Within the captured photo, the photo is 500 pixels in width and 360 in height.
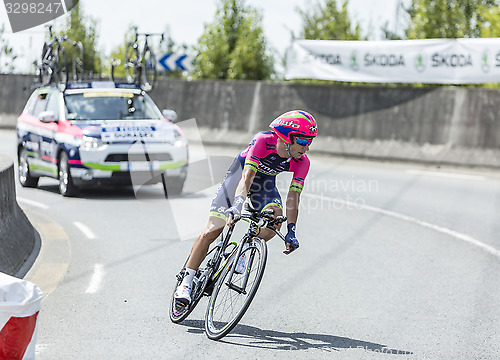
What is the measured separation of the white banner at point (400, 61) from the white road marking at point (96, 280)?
12.8 meters

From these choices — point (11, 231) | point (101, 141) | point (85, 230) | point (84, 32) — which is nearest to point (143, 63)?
point (101, 141)

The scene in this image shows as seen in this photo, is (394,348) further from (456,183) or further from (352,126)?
(352,126)

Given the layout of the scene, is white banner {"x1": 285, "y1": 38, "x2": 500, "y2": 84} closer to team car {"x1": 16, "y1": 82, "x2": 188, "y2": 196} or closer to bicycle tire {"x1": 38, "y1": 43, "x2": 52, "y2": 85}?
bicycle tire {"x1": 38, "y1": 43, "x2": 52, "y2": 85}

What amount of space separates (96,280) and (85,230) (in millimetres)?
2732

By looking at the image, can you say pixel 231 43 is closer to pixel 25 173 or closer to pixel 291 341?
pixel 25 173

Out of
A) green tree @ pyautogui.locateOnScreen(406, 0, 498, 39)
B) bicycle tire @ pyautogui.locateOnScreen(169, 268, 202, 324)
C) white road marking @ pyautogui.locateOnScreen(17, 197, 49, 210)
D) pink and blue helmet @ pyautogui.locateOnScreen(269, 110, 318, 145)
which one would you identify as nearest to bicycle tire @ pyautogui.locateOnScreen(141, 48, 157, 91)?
white road marking @ pyautogui.locateOnScreen(17, 197, 49, 210)

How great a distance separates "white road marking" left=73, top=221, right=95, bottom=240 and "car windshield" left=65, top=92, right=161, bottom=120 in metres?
3.30

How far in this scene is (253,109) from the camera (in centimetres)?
2166

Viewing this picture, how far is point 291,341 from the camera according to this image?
223 inches

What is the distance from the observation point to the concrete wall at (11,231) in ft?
24.3

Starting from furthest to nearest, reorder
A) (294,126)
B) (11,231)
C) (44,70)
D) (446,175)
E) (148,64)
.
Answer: (148,64) < (446,175) < (44,70) < (11,231) < (294,126)

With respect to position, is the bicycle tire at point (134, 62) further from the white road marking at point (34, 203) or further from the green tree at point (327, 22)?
the green tree at point (327, 22)

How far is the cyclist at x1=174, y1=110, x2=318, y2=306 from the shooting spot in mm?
5500

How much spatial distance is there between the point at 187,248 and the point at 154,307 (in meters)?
2.62
